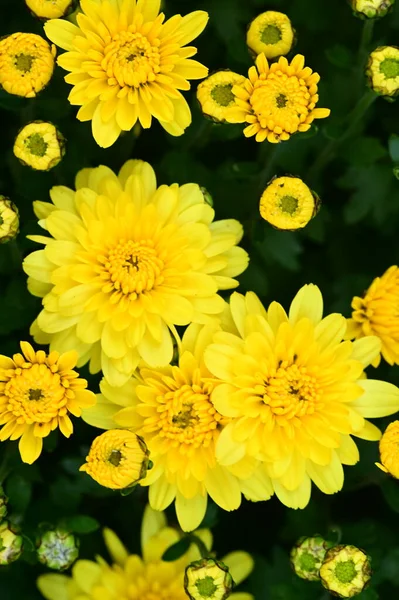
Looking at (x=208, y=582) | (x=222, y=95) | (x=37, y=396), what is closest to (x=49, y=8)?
(x=222, y=95)

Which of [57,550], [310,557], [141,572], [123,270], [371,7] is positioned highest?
[371,7]

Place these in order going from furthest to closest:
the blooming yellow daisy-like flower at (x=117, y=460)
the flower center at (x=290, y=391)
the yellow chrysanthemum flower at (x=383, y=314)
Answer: the yellow chrysanthemum flower at (x=383, y=314) < the flower center at (x=290, y=391) < the blooming yellow daisy-like flower at (x=117, y=460)

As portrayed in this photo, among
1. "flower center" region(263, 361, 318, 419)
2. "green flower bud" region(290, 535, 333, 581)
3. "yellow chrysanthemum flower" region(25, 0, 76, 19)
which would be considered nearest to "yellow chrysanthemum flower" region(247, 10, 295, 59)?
"yellow chrysanthemum flower" region(25, 0, 76, 19)

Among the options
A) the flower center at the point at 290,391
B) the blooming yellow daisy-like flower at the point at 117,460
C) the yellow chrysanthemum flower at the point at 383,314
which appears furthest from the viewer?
the yellow chrysanthemum flower at the point at 383,314

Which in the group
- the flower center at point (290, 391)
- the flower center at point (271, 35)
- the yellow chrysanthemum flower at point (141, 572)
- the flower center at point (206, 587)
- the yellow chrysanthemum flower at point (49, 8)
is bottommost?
the yellow chrysanthemum flower at point (141, 572)

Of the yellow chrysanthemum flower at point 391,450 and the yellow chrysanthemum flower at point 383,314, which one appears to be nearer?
the yellow chrysanthemum flower at point 391,450

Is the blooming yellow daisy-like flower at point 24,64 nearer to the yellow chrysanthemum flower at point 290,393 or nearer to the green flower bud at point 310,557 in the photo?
the yellow chrysanthemum flower at point 290,393

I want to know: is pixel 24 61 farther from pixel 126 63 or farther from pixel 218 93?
pixel 218 93

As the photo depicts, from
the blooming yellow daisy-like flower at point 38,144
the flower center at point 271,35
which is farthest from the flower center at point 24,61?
the flower center at point 271,35
